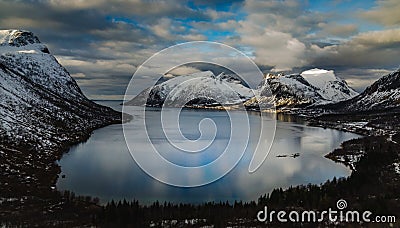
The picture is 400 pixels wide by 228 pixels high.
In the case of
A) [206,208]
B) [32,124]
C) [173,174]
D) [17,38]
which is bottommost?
[206,208]

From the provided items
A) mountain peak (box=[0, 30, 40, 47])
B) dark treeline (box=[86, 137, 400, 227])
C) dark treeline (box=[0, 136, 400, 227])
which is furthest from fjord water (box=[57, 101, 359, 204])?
mountain peak (box=[0, 30, 40, 47])

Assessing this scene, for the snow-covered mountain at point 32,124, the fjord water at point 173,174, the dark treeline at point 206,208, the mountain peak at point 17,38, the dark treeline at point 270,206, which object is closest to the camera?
the dark treeline at point 206,208

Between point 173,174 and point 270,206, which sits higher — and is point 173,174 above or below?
above

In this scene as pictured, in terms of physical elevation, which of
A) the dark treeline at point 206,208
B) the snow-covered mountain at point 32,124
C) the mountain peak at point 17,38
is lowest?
the dark treeline at point 206,208

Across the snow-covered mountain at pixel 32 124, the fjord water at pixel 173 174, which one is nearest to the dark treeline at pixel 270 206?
the fjord water at pixel 173 174

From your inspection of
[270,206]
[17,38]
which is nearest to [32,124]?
[270,206]

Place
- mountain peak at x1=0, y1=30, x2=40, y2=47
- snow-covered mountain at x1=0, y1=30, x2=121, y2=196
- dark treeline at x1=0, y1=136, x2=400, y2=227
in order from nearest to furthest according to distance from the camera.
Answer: dark treeline at x1=0, y1=136, x2=400, y2=227 → snow-covered mountain at x1=0, y1=30, x2=121, y2=196 → mountain peak at x1=0, y1=30, x2=40, y2=47

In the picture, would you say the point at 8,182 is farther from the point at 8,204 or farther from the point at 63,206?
the point at 63,206

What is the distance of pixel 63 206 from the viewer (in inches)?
1188

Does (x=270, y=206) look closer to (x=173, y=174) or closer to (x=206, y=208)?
(x=206, y=208)

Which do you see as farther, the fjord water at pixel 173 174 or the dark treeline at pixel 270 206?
the fjord water at pixel 173 174

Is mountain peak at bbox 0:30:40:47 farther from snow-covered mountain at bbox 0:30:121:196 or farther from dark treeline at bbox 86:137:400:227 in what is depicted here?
dark treeline at bbox 86:137:400:227

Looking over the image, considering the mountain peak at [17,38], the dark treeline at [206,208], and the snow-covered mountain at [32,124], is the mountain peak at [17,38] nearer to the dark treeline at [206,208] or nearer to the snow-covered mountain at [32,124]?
the snow-covered mountain at [32,124]

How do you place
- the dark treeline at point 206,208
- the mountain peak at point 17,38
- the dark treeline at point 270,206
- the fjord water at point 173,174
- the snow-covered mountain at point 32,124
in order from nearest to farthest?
the dark treeline at point 206,208
the dark treeline at point 270,206
the fjord water at point 173,174
the snow-covered mountain at point 32,124
the mountain peak at point 17,38
